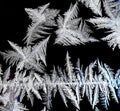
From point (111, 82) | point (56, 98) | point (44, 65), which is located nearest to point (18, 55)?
point (44, 65)

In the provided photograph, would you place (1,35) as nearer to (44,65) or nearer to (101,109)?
(44,65)

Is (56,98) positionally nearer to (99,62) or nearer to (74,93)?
(74,93)

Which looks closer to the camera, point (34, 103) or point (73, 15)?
point (73, 15)

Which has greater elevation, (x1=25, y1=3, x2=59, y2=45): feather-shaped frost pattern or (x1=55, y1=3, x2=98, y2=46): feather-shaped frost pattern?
(x1=25, y1=3, x2=59, y2=45): feather-shaped frost pattern

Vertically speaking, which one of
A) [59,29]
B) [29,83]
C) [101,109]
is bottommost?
[101,109]

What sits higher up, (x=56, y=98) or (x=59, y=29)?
(x=59, y=29)

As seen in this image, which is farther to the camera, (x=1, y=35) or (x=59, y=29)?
(x=1, y=35)

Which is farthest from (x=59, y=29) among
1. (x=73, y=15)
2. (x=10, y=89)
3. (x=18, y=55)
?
(x=10, y=89)

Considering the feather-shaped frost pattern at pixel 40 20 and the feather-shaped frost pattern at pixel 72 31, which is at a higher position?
the feather-shaped frost pattern at pixel 40 20

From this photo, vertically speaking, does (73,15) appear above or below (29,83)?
above
